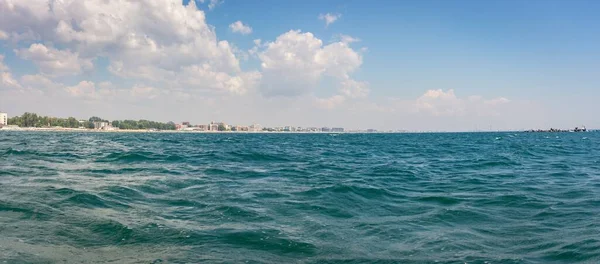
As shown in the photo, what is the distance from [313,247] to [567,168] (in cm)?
2617

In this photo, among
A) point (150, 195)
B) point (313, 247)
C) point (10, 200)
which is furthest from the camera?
point (150, 195)

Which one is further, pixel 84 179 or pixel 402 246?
pixel 84 179

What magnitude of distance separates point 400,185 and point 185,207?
1109cm

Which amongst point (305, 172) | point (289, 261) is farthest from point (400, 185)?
point (289, 261)

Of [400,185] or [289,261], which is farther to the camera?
[400,185]

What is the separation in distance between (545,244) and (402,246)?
350 cm

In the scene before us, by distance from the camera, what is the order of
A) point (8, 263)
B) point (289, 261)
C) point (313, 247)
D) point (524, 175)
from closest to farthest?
point (8, 263), point (289, 261), point (313, 247), point (524, 175)

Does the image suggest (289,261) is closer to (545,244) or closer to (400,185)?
(545,244)

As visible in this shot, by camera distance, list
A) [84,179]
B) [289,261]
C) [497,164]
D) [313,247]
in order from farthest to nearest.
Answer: [497,164]
[84,179]
[313,247]
[289,261]

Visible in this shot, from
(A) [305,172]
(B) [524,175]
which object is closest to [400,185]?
(A) [305,172]

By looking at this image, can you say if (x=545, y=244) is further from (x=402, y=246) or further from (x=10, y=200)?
(x=10, y=200)

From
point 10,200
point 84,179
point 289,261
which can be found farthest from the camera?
point 84,179

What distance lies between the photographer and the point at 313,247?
9.41m

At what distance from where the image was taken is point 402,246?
952 centimetres
